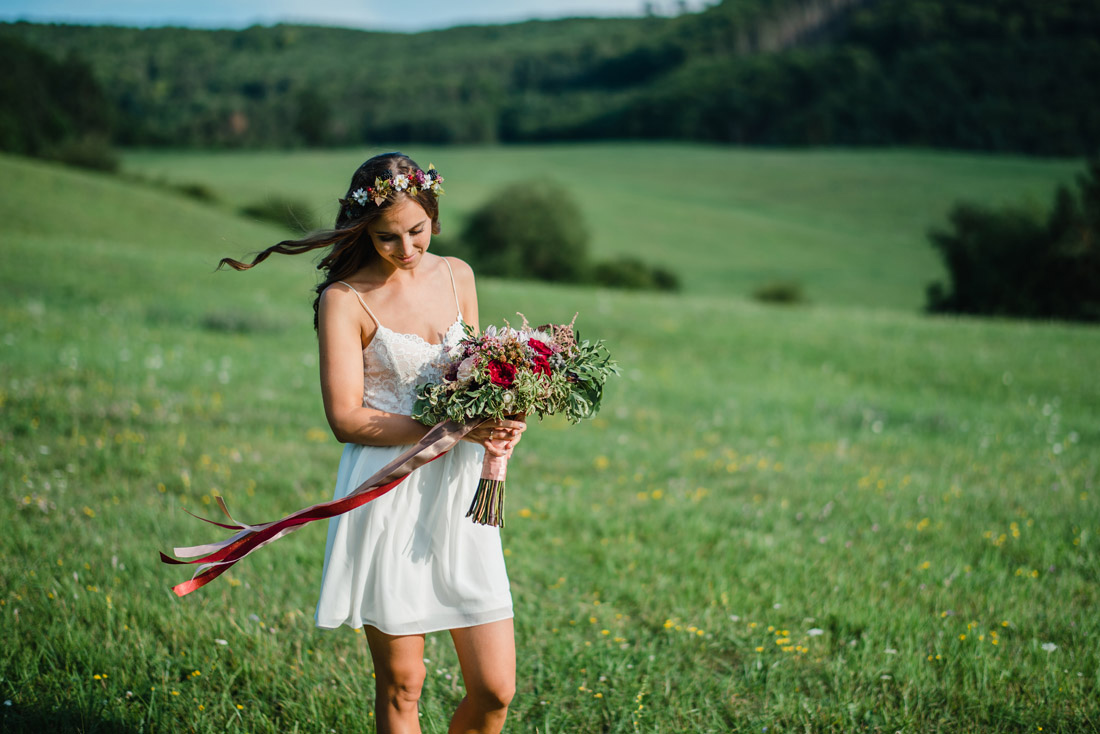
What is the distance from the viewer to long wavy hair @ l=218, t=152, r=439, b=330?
306 cm

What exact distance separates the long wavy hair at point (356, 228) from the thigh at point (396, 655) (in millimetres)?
1220

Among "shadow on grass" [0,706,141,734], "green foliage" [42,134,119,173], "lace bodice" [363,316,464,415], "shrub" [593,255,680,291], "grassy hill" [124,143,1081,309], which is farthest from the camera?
"green foliage" [42,134,119,173]

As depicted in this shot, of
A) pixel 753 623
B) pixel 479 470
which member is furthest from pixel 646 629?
pixel 479 470

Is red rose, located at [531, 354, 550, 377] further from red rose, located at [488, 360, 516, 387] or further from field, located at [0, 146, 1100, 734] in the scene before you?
field, located at [0, 146, 1100, 734]

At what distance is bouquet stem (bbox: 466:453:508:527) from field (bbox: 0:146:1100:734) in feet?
4.55

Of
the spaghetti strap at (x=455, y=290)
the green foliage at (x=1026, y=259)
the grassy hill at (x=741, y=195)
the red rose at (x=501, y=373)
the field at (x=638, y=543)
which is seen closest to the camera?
the red rose at (x=501, y=373)

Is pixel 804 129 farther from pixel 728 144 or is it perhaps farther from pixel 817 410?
pixel 817 410

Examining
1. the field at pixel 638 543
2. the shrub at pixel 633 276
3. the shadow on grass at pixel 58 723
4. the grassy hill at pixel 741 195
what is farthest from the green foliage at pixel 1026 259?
the shadow on grass at pixel 58 723

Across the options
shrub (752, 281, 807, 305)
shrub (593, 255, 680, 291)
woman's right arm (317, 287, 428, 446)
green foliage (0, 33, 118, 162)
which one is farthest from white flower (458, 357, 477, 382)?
green foliage (0, 33, 118, 162)

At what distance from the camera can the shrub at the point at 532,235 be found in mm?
50531

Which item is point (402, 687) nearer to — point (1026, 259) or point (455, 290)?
point (455, 290)

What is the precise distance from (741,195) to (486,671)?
243 feet

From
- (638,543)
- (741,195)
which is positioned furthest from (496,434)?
(741,195)

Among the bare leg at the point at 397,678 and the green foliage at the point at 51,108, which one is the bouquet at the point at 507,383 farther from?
the green foliage at the point at 51,108
